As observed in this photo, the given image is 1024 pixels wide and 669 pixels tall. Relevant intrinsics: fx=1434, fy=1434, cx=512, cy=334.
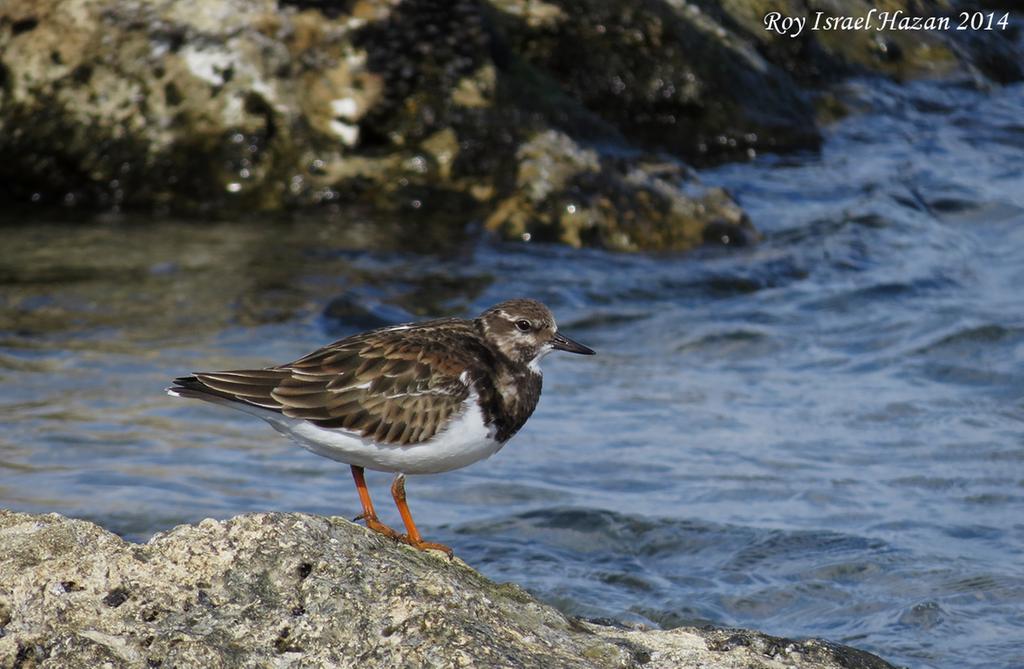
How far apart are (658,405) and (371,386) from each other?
3583 millimetres

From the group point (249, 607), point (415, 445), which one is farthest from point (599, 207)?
point (249, 607)

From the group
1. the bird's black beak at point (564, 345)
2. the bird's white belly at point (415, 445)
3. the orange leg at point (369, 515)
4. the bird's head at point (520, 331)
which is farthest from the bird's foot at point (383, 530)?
the bird's black beak at point (564, 345)

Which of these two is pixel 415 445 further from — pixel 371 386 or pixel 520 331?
pixel 520 331

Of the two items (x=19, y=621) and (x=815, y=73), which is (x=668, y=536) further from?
(x=815, y=73)

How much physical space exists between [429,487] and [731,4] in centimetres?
926

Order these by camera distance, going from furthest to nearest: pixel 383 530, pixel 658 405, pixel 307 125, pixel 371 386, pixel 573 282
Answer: pixel 307 125 → pixel 573 282 → pixel 658 405 → pixel 371 386 → pixel 383 530

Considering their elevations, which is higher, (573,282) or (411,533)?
(573,282)

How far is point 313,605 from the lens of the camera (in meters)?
3.35

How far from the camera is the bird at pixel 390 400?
14.3 ft

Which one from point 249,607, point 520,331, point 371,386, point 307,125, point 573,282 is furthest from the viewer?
point 307,125

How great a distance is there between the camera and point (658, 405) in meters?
7.82

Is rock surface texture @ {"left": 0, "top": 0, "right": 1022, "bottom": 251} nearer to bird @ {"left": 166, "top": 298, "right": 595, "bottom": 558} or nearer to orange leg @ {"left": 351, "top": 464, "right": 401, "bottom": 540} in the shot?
bird @ {"left": 166, "top": 298, "right": 595, "bottom": 558}

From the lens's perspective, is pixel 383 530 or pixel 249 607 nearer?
pixel 249 607

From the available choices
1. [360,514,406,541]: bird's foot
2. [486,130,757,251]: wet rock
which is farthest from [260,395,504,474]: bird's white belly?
[486,130,757,251]: wet rock
